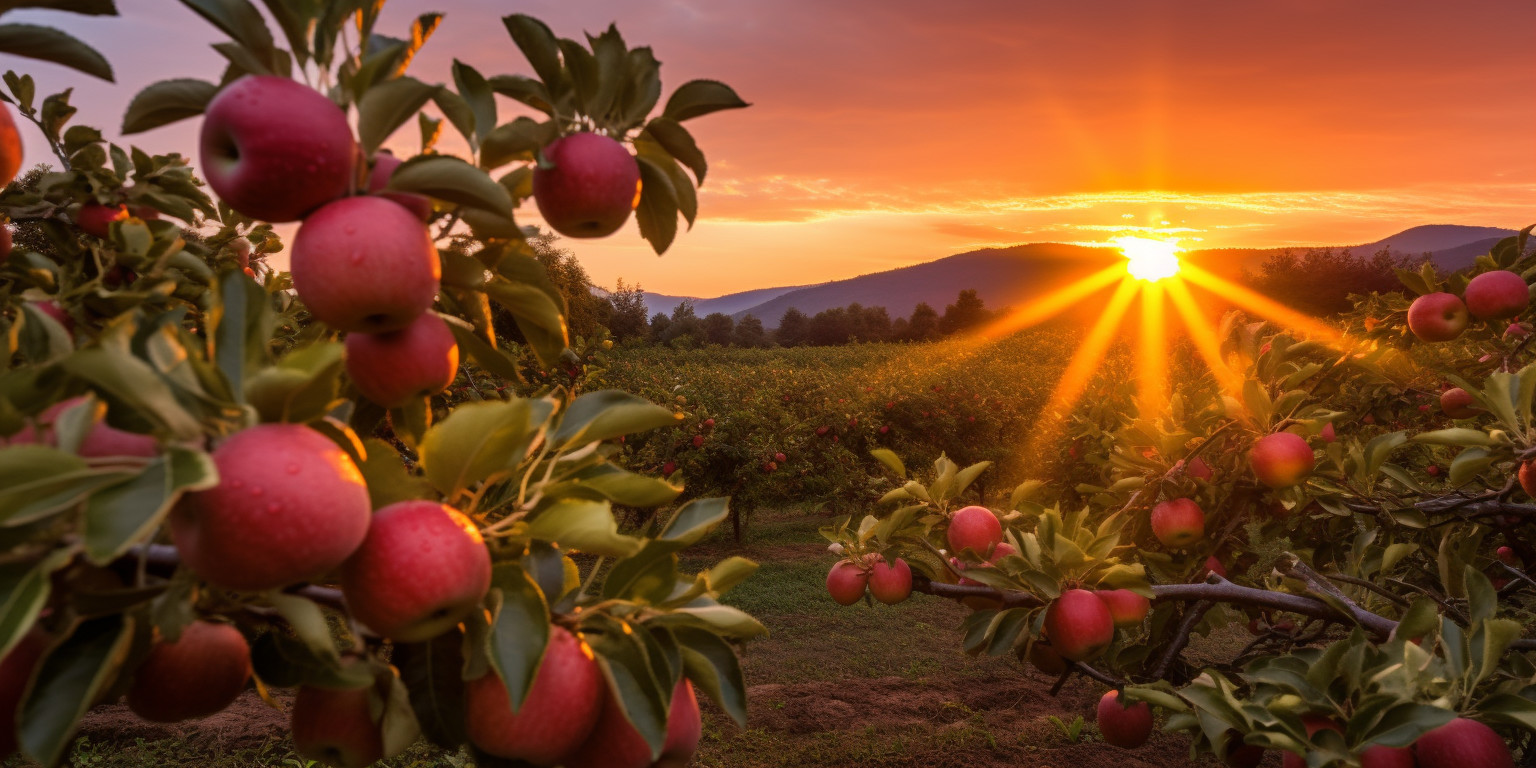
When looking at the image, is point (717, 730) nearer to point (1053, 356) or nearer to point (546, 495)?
point (546, 495)

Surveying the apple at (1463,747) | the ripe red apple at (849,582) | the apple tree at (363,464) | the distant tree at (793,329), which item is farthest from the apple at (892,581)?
the distant tree at (793,329)

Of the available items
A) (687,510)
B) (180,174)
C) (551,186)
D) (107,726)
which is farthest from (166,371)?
(107,726)

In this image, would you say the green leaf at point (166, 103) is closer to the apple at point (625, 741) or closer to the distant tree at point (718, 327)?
the apple at point (625, 741)

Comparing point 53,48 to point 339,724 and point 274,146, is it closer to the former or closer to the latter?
point 274,146

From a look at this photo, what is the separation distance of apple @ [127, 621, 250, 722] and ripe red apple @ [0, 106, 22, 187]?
808 millimetres

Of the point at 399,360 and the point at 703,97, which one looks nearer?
the point at 399,360

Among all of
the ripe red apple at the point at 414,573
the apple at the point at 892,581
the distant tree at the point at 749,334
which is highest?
the ripe red apple at the point at 414,573

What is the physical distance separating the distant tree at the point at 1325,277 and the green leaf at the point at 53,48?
49.6 metres

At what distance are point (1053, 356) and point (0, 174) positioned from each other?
107 feet

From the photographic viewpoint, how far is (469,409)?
0.93 metres

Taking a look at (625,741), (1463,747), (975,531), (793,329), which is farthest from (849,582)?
(793,329)

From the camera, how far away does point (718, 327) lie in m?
65.3

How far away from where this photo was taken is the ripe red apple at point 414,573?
84 cm

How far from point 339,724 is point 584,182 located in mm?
752
